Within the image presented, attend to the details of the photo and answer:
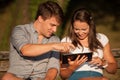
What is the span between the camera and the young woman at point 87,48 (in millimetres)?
4840

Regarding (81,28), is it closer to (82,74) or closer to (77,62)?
(77,62)

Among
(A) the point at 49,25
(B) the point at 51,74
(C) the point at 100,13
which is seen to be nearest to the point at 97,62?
(B) the point at 51,74

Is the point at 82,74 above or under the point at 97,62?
under

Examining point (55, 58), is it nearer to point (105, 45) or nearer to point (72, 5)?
point (105, 45)

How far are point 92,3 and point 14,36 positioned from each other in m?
11.4

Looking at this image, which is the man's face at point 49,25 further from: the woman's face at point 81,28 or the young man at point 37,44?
the woman's face at point 81,28

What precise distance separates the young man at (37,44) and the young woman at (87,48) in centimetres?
25

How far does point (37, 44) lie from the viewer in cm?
436

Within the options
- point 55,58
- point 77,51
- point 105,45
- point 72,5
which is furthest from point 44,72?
point 72,5

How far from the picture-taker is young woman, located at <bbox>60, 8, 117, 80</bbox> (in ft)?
15.9

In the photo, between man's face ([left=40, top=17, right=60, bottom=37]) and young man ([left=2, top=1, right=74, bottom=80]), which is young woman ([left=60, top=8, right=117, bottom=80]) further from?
man's face ([left=40, top=17, right=60, bottom=37])

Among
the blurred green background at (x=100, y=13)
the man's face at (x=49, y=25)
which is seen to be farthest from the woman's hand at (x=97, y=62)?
the blurred green background at (x=100, y=13)

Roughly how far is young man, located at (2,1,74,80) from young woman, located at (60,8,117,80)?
25 cm

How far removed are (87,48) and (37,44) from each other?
0.91 meters
